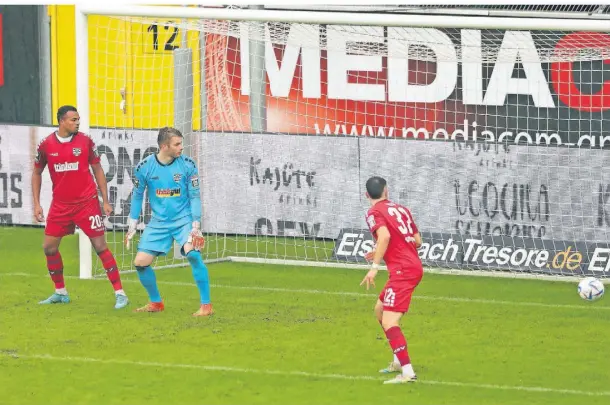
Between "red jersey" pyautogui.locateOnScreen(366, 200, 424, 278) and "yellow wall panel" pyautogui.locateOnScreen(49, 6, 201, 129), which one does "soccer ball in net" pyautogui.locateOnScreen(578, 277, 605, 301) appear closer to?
"red jersey" pyautogui.locateOnScreen(366, 200, 424, 278)

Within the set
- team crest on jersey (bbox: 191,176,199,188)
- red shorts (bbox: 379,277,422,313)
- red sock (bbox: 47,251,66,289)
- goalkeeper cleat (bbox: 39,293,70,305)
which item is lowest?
goalkeeper cleat (bbox: 39,293,70,305)

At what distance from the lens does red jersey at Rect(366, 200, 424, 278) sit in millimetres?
10289

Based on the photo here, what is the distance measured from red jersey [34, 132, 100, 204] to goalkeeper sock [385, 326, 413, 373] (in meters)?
4.99

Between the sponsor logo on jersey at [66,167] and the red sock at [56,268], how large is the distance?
0.93 m

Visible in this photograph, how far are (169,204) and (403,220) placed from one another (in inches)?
145

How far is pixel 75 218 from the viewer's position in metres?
14.0

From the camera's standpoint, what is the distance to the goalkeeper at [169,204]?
43.4 ft

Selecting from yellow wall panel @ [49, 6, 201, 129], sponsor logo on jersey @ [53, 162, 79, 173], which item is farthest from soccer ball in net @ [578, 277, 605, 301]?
yellow wall panel @ [49, 6, 201, 129]

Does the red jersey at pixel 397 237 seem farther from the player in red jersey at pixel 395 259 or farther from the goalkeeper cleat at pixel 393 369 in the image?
the goalkeeper cleat at pixel 393 369

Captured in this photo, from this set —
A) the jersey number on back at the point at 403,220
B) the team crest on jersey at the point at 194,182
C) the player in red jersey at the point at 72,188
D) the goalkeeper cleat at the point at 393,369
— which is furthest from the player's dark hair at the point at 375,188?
the player in red jersey at the point at 72,188

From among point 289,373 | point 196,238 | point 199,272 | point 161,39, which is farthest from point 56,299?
point 161,39

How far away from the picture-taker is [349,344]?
1202 centimetres

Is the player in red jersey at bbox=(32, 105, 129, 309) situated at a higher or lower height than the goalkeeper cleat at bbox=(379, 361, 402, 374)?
higher

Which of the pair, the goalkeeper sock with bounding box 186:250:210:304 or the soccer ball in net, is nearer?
the soccer ball in net
